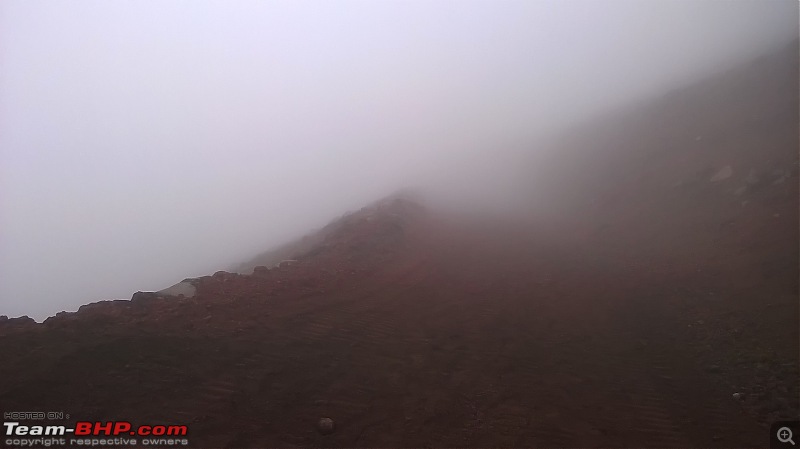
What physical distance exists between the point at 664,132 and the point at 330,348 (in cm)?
2874

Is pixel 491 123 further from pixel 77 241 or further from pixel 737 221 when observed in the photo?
pixel 77 241

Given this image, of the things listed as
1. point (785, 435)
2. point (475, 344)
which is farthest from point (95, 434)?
point (785, 435)

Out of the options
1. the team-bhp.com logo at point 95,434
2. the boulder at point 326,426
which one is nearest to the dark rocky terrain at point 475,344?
the boulder at point 326,426

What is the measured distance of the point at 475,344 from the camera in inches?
377

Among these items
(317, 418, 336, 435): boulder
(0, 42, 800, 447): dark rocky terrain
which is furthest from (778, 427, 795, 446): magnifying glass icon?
(317, 418, 336, 435): boulder

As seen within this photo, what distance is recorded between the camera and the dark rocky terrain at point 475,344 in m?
6.95

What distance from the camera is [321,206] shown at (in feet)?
165

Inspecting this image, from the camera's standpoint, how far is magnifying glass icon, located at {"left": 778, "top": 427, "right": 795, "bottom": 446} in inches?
247

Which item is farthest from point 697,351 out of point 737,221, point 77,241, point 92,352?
point 77,241

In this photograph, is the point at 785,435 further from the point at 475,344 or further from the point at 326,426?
the point at 326,426

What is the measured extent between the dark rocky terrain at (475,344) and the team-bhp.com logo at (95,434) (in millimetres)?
230

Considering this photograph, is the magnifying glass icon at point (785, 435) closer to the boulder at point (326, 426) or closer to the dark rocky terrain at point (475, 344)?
the dark rocky terrain at point (475, 344)

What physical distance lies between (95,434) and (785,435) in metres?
10.6

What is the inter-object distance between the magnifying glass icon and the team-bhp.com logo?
8997 mm
